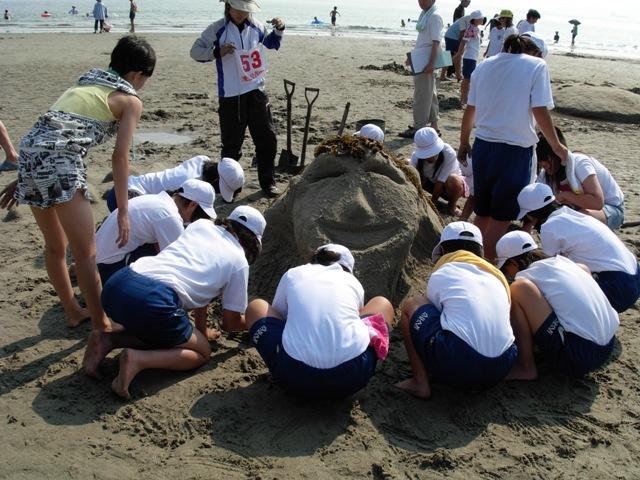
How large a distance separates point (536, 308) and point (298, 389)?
1.35 m

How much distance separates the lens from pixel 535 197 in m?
4.43

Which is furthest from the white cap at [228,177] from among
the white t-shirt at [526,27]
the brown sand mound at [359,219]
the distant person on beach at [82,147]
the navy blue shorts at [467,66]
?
the white t-shirt at [526,27]

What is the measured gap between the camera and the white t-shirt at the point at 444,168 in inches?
→ 242

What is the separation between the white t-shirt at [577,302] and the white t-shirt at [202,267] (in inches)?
63.9

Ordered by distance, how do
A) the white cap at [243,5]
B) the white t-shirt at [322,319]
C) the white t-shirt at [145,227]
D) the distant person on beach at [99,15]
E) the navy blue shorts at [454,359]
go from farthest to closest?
the distant person on beach at [99,15] < the white cap at [243,5] < the white t-shirt at [145,227] < the navy blue shorts at [454,359] < the white t-shirt at [322,319]

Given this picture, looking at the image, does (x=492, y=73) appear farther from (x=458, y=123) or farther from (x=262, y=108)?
(x=458, y=123)

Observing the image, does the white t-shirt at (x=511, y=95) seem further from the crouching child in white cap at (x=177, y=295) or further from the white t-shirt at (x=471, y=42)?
the white t-shirt at (x=471, y=42)

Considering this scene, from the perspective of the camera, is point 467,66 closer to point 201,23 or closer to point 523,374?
point 523,374

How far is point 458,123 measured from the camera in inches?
396

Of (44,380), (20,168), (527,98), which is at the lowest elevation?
(44,380)

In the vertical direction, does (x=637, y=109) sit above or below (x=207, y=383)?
above

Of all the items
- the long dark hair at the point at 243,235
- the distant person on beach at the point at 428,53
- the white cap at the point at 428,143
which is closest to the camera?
the long dark hair at the point at 243,235

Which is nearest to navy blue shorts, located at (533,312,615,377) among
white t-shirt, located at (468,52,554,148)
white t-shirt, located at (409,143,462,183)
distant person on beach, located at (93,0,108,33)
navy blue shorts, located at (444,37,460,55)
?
→ white t-shirt, located at (468,52,554,148)

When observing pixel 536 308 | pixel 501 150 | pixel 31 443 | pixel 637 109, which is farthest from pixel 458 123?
pixel 31 443
